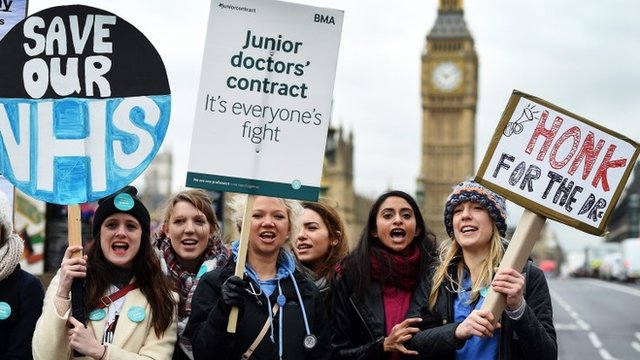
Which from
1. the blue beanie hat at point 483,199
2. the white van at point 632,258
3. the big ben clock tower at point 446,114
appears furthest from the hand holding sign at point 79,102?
the big ben clock tower at point 446,114

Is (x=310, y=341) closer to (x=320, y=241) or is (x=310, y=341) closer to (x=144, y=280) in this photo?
(x=144, y=280)

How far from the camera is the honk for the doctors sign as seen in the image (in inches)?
155

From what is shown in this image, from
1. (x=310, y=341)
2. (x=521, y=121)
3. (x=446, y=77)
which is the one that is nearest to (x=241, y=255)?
(x=310, y=341)

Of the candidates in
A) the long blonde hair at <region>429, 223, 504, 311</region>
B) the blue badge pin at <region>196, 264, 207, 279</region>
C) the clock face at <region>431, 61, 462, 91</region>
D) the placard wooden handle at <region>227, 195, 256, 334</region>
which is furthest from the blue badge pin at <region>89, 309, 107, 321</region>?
the clock face at <region>431, 61, 462, 91</region>

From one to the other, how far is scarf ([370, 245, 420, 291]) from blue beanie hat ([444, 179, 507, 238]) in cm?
35

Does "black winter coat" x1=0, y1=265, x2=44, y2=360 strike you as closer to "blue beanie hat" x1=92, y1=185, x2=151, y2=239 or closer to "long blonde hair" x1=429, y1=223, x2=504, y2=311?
"blue beanie hat" x1=92, y1=185, x2=151, y2=239

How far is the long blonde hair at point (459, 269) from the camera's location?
4.12m

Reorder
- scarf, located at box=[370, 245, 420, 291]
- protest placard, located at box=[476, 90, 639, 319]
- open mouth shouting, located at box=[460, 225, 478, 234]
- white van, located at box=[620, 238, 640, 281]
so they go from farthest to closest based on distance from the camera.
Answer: white van, located at box=[620, 238, 640, 281]
scarf, located at box=[370, 245, 420, 291]
open mouth shouting, located at box=[460, 225, 478, 234]
protest placard, located at box=[476, 90, 639, 319]

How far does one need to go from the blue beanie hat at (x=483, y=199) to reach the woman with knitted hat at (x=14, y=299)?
5.83 feet

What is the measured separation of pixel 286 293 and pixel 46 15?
150 cm

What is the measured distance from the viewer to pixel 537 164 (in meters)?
4.00

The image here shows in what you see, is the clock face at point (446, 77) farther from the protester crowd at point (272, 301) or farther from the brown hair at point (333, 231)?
the protester crowd at point (272, 301)

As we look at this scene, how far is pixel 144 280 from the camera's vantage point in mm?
4145

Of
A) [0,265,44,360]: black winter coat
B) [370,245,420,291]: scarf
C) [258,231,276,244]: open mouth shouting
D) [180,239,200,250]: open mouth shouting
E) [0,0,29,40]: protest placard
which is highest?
[0,0,29,40]: protest placard
